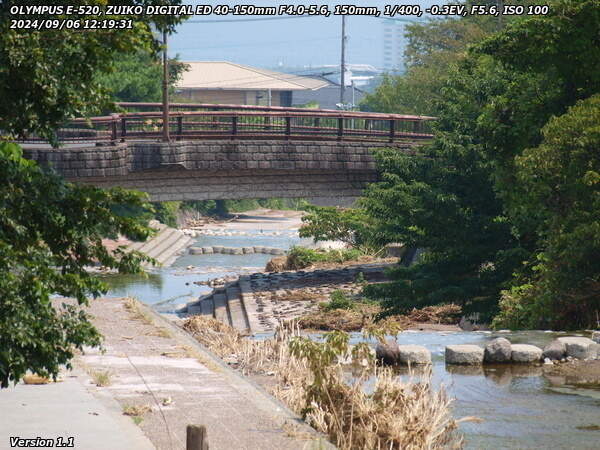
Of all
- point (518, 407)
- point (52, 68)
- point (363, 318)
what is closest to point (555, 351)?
point (518, 407)

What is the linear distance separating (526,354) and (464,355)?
35.1 inches

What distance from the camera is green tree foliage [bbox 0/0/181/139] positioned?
817cm

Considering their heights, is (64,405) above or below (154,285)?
above

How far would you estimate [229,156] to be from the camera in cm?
3428

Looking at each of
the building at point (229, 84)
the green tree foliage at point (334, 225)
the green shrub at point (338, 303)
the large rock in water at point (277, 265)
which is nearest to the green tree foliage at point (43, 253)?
the green shrub at point (338, 303)

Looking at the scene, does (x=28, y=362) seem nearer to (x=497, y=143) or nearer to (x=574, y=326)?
(x=574, y=326)

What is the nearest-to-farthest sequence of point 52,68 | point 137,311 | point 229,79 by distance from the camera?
1. point 52,68
2. point 137,311
3. point 229,79

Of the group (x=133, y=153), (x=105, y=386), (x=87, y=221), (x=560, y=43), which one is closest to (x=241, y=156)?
(x=133, y=153)

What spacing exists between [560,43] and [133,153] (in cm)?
1508

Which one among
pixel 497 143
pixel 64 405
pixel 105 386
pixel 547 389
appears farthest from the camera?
pixel 497 143

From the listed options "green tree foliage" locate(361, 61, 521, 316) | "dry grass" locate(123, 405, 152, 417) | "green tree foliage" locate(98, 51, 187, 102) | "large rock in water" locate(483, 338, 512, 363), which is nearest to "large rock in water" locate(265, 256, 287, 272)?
"green tree foliage" locate(361, 61, 521, 316)

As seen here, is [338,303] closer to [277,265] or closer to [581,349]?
[581,349]

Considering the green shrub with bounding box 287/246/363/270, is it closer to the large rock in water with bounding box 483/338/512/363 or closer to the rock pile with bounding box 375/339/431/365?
the large rock in water with bounding box 483/338/512/363

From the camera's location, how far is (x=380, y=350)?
15.8 metres
